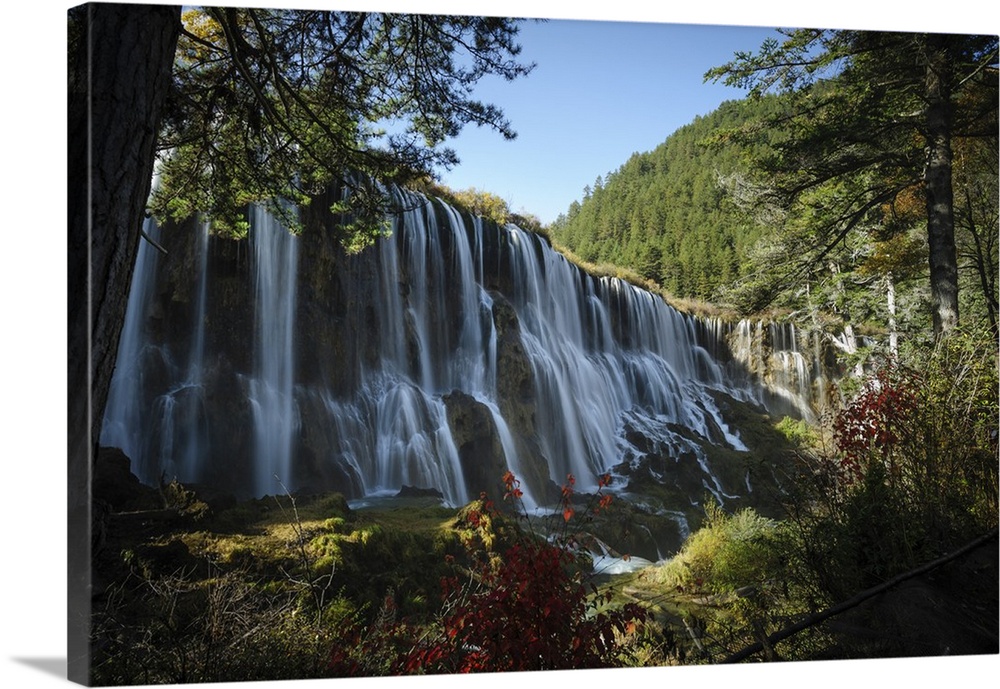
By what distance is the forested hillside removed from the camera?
5.17m

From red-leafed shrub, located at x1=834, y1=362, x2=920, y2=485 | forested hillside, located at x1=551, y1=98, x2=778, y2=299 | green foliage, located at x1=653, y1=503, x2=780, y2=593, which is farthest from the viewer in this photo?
red-leafed shrub, located at x1=834, y1=362, x2=920, y2=485

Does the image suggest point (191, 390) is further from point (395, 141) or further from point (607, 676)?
point (607, 676)

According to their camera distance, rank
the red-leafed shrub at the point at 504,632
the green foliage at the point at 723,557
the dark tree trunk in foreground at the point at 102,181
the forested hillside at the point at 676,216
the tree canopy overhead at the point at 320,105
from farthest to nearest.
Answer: the forested hillside at the point at 676,216, the green foliage at the point at 723,557, the tree canopy overhead at the point at 320,105, the red-leafed shrub at the point at 504,632, the dark tree trunk in foreground at the point at 102,181

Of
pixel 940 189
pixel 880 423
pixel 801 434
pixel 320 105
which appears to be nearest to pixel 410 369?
pixel 320 105

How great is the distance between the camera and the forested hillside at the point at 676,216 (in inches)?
204

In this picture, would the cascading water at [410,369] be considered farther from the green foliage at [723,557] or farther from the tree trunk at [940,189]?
the tree trunk at [940,189]

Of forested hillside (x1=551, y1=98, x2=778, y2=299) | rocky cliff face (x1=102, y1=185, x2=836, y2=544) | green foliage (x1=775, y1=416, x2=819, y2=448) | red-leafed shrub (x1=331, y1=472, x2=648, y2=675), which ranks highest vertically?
forested hillside (x1=551, y1=98, x2=778, y2=299)

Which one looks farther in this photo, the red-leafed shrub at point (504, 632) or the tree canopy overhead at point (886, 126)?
the tree canopy overhead at point (886, 126)

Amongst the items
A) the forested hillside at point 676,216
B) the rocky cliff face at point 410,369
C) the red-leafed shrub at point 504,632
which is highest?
the forested hillside at point 676,216

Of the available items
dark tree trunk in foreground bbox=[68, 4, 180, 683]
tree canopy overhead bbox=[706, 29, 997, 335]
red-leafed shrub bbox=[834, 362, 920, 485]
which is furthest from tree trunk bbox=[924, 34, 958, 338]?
dark tree trunk in foreground bbox=[68, 4, 180, 683]

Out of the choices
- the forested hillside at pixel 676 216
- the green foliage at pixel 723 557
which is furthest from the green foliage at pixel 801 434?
the forested hillside at pixel 676 216

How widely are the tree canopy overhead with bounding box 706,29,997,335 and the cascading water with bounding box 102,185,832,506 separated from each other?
120 cm

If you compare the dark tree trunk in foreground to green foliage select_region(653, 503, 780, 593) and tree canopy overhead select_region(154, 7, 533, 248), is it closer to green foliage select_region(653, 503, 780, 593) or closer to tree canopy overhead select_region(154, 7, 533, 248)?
tree canopy overhead select_region(154, 7, 533, 248)

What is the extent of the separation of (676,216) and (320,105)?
2.27 metres
